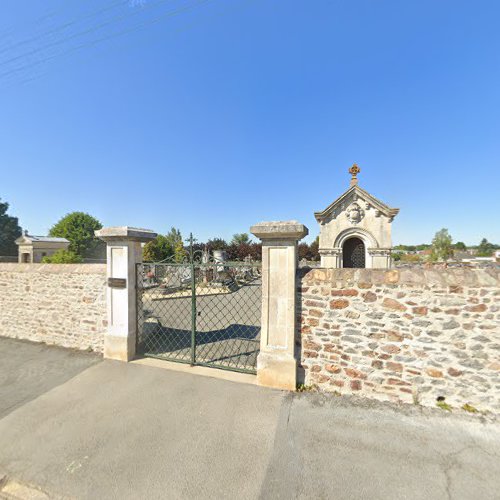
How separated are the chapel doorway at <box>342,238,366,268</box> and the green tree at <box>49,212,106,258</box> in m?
40.6

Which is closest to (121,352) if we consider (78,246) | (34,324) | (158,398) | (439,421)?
(158,398)

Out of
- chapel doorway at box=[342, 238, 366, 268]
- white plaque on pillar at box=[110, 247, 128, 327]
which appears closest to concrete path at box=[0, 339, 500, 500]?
white plaque on pillar at box=[110, 247, 128, 327]

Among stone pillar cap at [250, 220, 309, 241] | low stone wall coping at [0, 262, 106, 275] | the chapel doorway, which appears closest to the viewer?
stone pillar cap at [250, 220, 309, 241]

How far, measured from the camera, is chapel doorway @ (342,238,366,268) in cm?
1260

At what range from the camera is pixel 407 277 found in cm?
331

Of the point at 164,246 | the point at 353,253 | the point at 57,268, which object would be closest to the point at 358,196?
the point at 353,253

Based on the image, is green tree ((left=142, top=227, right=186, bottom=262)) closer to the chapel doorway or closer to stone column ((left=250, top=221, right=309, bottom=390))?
the chapel doorway

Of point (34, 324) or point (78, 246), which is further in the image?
point (78, 246)

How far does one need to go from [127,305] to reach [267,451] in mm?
3471

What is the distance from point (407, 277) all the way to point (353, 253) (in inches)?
399

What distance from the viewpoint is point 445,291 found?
3.16 metres

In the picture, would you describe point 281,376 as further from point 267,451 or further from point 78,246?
point 78,246

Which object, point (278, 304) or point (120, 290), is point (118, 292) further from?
point (278, 304)

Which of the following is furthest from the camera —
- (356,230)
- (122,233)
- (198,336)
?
(356,230)
